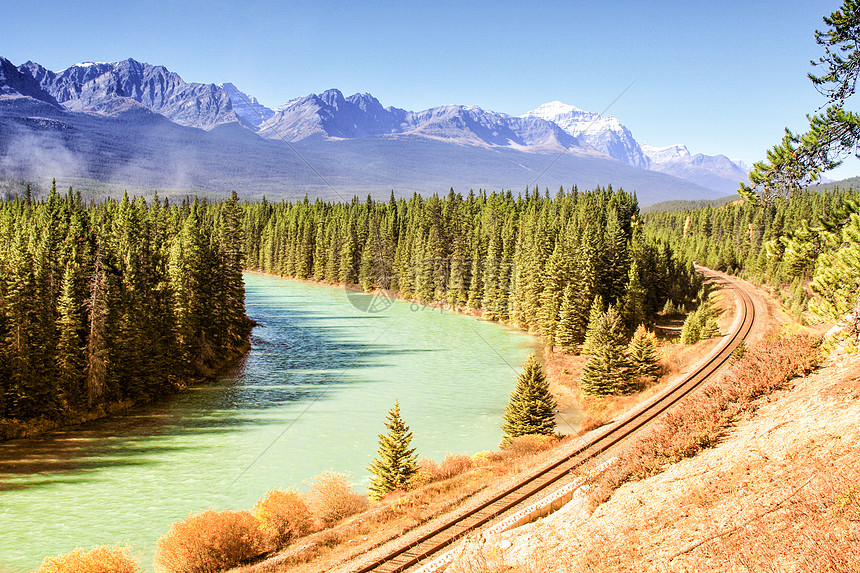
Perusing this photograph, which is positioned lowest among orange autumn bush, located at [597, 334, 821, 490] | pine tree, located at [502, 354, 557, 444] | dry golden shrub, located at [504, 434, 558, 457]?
dry golden shrub, located at [504, 434, 558, 457]

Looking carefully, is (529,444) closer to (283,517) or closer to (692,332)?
(283,517)

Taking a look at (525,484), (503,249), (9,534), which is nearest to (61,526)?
(9,534)

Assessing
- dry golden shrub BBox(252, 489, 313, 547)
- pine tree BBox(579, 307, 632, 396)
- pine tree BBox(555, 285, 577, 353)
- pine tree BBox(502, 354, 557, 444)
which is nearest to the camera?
dry golden shrub BBox(252, 489, 313, 547)

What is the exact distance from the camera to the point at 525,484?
851 inches

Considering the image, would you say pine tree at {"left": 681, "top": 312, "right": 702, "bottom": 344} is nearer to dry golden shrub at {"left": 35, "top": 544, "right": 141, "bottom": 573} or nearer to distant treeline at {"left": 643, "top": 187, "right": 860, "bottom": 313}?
distant treeline at {"left": 643, "top": 187, "right": 860, "bottom": 313}

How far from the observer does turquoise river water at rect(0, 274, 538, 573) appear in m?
26.3

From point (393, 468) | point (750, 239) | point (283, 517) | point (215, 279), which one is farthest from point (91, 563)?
point (750, 239)

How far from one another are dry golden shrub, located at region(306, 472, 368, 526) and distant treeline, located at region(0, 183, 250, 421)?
23884 millimetres

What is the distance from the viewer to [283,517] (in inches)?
863

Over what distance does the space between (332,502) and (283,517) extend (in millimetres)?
2160

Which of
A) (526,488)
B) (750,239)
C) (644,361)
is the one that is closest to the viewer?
(526,488)

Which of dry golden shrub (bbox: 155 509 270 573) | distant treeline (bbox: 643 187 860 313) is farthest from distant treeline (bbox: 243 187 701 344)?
Result: dry golden shrub (bbox: 155 509 270 573)

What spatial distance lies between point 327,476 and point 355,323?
56.4 metres

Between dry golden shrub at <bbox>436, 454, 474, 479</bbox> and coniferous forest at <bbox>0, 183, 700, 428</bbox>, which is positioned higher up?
coniferous forest at <bbox>0, 183, 700, 428</bbox>
